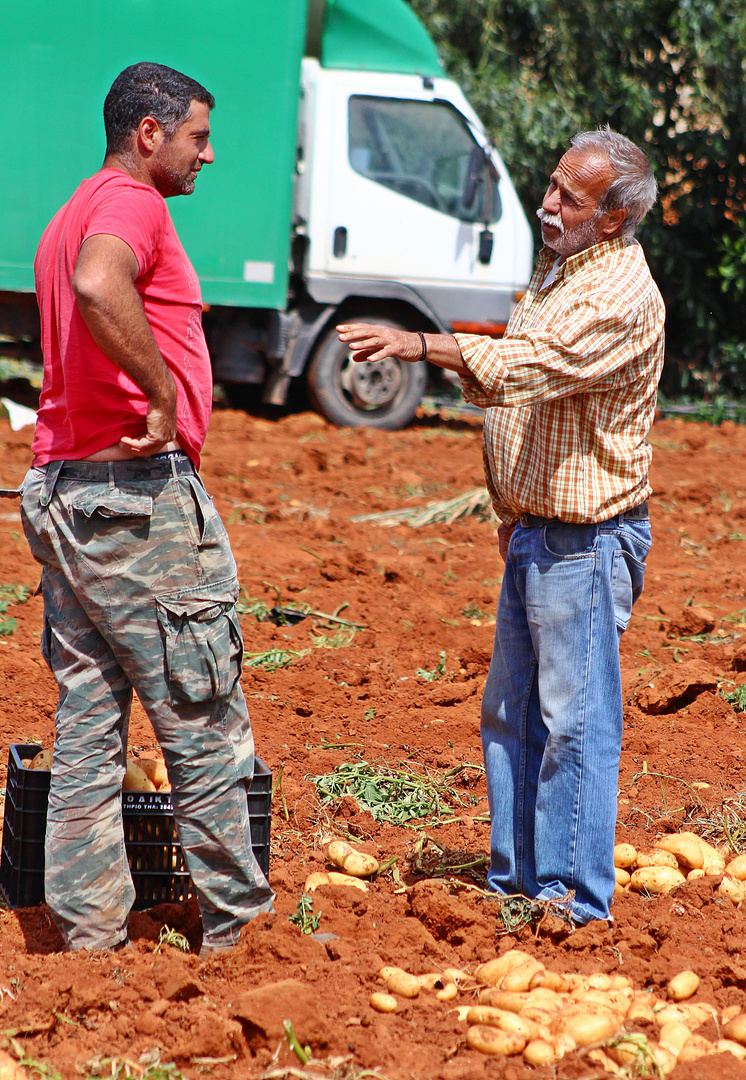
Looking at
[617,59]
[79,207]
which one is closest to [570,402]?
[79,207]

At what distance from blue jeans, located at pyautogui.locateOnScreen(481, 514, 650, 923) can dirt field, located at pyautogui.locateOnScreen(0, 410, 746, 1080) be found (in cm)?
19

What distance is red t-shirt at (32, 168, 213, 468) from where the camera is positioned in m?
2.65

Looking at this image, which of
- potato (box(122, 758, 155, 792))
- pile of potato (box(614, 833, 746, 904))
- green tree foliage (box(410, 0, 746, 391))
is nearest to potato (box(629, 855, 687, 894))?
pile of potato (box(614, 833, 746, 904))

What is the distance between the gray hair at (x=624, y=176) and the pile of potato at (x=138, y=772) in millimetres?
1988

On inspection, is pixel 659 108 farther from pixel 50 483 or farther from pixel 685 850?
pixel 50 483

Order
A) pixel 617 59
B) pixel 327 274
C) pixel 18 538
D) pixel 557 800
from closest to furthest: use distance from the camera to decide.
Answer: pixel 557 800 < pixel 18 538 < pixel 327 274 < pixel 617 59

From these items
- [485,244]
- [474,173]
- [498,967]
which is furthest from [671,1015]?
[474,173]

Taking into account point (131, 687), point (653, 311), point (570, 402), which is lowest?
point (131, 687)

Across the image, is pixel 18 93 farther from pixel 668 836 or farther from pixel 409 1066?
pixel 409 1066

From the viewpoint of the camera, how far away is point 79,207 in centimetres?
269

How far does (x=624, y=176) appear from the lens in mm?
2939

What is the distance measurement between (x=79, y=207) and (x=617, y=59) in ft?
43.1

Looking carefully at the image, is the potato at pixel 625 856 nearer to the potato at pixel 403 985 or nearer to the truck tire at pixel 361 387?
the potato at pixel 403 985

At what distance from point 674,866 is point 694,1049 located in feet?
3.51
